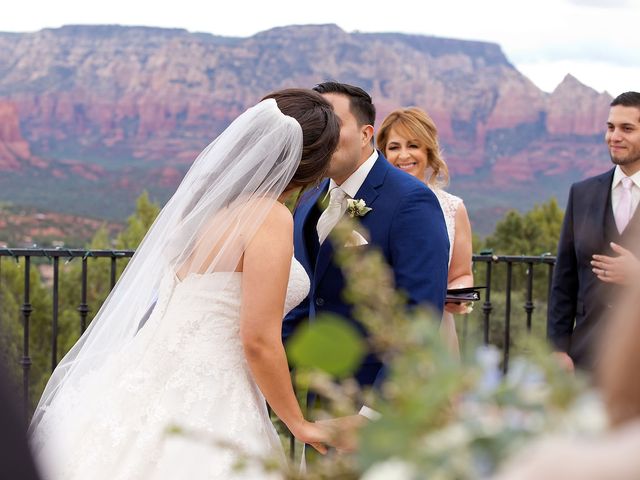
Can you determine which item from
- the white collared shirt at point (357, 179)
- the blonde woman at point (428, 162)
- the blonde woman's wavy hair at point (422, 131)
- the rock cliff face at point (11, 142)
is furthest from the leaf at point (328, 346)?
the rock cliff face at point (11, 142)

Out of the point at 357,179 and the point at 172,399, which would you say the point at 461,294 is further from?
the point at 172,399

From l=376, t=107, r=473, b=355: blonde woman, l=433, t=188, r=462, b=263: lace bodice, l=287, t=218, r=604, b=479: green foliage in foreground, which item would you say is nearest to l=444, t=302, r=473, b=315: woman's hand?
l=376, t=107, r=473, b=355: blonde woman

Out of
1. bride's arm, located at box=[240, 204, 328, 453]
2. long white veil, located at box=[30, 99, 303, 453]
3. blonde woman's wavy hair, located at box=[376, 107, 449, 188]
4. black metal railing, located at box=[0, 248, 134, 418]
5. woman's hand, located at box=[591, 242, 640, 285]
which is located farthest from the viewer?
blonde woman's wavy hair, located at box=[376, 107, 449, 188]

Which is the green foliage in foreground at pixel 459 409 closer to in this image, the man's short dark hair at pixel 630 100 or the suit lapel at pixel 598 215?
the suit lapel at pixel 598 215

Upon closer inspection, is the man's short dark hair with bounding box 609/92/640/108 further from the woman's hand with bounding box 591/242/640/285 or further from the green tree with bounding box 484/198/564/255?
the green tree with bounding box 484/198/564/255

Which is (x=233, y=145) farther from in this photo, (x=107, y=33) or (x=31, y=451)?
(x=107, y=33)

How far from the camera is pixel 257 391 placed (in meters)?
2.85

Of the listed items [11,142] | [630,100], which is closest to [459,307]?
[630,100]

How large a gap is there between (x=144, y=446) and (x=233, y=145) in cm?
93

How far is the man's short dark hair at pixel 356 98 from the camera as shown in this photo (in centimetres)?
334

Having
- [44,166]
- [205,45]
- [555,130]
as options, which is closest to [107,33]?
[205,45]

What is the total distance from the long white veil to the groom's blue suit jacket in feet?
1.42

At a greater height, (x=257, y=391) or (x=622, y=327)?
(x=622, y=327)

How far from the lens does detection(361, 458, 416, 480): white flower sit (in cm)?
63
